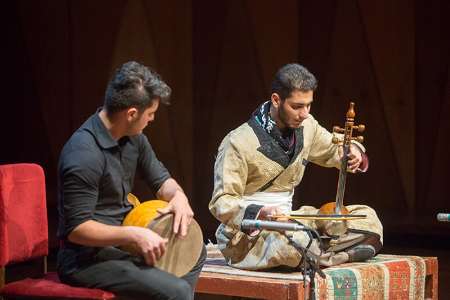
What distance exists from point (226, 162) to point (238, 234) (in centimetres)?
35

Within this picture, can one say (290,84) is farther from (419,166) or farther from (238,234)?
(419,166)

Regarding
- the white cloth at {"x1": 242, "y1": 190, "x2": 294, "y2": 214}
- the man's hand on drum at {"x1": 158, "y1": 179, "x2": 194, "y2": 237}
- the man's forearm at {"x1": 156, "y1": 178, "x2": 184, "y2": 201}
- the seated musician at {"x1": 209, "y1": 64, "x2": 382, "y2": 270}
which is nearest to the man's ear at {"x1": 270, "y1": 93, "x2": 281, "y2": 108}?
the seated musician at {"x1": 209, "y1": 64, "x2": 382, "y2": 270}

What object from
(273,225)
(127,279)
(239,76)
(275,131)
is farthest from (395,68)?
(127,279)

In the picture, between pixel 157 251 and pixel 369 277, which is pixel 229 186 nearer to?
pixel 369 277

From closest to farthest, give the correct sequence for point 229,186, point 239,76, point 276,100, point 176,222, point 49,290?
point 49,290, point 176,222, point 229,186, point 276,100, point 239,76

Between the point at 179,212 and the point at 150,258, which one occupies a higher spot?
the point at 179,212

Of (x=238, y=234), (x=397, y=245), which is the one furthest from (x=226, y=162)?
(x=397, y=245)

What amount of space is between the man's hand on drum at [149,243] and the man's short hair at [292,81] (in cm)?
129

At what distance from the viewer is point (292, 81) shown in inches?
171

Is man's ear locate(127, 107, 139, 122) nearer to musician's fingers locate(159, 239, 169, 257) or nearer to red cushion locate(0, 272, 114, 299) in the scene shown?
musician's fingers locate(159, 239, 169, 257)

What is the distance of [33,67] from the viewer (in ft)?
25.0

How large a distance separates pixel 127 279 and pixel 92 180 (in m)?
0.37

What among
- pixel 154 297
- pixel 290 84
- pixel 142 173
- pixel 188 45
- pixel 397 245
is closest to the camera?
A: pixel 154 297

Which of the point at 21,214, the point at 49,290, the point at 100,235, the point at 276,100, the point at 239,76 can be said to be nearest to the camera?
the point at 100,235
